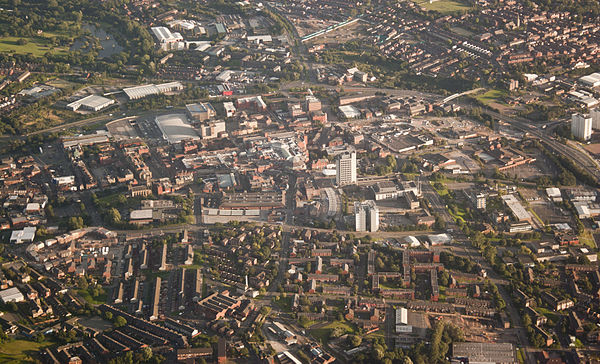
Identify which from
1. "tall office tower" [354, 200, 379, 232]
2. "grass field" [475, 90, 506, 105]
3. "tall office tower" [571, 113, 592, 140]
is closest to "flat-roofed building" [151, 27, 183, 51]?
"grass field" [475, 90, 506, 105]

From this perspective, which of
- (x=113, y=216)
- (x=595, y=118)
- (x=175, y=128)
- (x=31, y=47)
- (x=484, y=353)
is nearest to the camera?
(x=484, y=353)

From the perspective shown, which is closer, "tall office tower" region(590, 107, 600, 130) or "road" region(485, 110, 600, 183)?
"road" region(485, 110, 600, 183)

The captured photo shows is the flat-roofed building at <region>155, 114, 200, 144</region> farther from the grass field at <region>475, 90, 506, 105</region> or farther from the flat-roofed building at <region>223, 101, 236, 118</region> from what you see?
the grass field at <region>475, 90, 506, 105</region>

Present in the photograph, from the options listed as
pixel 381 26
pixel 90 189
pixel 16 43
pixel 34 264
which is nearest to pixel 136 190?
pixel 90 189

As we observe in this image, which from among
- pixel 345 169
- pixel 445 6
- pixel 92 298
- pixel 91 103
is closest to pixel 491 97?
pixel 345 169

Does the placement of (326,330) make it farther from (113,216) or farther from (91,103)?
(91,103)

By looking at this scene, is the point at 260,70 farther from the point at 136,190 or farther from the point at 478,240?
the point at 478,240
